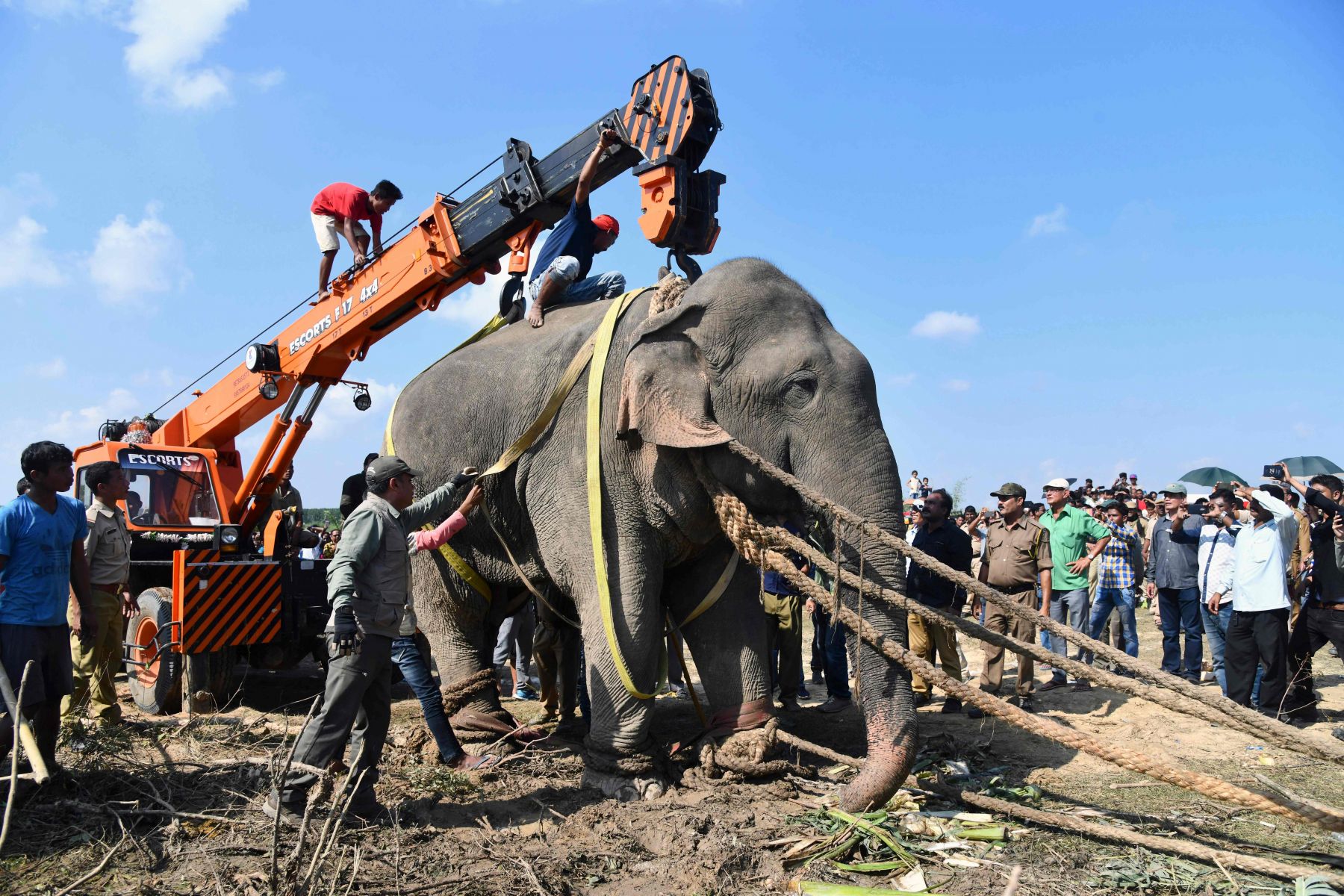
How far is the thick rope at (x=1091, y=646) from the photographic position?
3.49 meters

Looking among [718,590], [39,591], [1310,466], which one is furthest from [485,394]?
[1310,466]

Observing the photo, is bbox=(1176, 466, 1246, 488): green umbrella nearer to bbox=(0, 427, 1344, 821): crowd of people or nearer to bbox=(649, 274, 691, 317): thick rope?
bbox=(0, 427, 1344, 821): crowd of people

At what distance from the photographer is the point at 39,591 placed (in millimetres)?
5098

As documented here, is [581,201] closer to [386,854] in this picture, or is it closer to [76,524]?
[76,524]

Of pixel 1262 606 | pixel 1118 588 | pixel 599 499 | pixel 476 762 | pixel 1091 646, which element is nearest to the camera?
pixel 1091 646

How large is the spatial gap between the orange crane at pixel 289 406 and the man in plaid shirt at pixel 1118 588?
6656 millimetres

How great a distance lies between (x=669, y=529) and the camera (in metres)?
5.50

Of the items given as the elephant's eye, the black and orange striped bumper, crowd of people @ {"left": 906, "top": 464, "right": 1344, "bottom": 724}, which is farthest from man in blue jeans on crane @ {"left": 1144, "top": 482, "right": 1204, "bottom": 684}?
the black and orange striped bumper

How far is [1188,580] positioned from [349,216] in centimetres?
871

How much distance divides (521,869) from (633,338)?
270 centimetres

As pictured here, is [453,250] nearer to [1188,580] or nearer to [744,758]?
[744,758]

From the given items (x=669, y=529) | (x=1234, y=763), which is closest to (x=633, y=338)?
(x=669, y=529)

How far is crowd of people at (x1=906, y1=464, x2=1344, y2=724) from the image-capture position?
7988 millimetres

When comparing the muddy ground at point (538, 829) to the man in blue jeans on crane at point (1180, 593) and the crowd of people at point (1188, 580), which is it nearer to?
the crowd of people at point (1188, 580)
